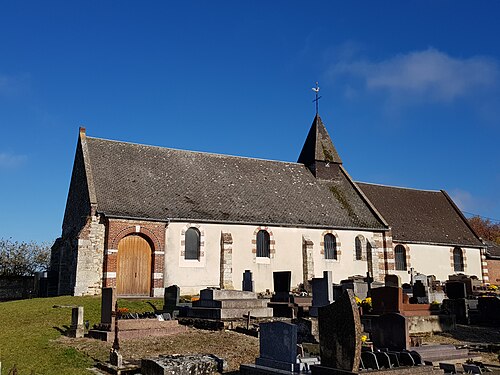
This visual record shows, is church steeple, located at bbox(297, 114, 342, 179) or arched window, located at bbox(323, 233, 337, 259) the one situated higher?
church steeple, located at bbox(297, 114, 342, 179)

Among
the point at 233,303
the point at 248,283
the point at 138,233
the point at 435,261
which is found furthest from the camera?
the point at 435,261

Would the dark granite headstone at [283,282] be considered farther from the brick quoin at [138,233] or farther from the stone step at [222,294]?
the brick quoin at [138,233]

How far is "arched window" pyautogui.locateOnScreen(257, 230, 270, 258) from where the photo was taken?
25.1 metres

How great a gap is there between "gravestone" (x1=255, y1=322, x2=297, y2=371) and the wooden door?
14.0m

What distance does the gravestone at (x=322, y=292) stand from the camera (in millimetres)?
15547

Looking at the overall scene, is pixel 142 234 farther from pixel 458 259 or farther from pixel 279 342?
pixel 458 259

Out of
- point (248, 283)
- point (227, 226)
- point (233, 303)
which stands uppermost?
point (227, 226)

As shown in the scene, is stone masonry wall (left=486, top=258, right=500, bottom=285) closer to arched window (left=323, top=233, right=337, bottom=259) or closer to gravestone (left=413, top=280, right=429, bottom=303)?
arched window (left=323, top=233, right=337, bottom=259)

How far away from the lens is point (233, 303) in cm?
1554

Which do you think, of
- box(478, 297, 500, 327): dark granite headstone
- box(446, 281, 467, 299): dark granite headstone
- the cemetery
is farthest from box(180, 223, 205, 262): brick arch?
box(478, 297, 500, 327): dark granite headstone

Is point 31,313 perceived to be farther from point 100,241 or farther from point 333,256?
point 333,256

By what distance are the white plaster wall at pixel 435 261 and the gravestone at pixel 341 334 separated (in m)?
22.6

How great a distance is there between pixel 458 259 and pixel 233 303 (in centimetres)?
2149

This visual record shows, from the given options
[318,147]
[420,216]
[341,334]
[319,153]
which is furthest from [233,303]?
[420,216]
